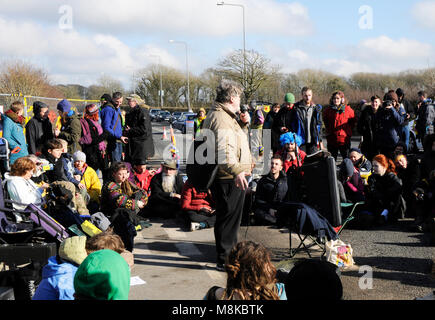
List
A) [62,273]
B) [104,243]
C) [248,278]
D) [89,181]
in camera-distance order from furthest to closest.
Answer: [89,181]
[104,243]
[62,273]
[248,278]

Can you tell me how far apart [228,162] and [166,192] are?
3423 millimetres

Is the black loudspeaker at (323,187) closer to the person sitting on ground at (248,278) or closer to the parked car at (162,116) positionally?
the person sitting on ground at (248,278)

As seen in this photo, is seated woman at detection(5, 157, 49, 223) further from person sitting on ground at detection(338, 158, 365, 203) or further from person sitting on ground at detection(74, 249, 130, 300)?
person sitting on ground at detection(338, 158, 365, 203)

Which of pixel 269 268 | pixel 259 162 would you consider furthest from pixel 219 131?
pixel 259 162

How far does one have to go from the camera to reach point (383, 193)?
7656mm

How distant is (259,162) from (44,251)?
29.9 ft

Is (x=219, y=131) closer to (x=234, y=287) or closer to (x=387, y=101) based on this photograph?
(x=234, y=287)

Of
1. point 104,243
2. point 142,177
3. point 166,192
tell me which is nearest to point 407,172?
point 166,192

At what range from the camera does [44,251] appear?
4.85 meters

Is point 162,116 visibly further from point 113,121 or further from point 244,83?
point 113,121

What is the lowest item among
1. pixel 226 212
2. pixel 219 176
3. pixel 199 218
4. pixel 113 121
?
pixel 199 218

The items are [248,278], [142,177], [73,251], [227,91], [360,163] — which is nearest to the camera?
[248,278]

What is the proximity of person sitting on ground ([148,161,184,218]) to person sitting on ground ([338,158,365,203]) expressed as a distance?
270 centimetres

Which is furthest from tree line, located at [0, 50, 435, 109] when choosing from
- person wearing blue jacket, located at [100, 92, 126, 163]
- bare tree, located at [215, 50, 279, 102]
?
person wearing blue jacket, located at [100, 92, 126, 163]
